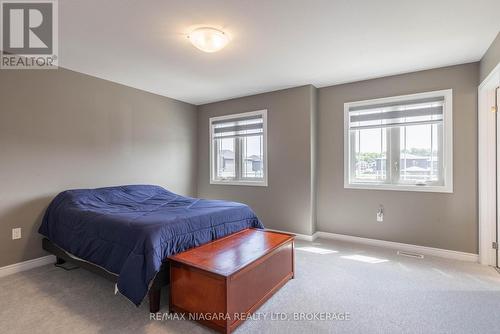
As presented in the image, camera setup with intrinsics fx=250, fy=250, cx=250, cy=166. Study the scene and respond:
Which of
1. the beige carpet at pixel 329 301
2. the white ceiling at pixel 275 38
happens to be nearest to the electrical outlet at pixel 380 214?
the beige carpet at pixel 329 301

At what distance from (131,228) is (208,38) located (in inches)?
69.2

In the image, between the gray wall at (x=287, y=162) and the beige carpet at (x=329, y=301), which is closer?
the beige carpet at (x=329, y=301)

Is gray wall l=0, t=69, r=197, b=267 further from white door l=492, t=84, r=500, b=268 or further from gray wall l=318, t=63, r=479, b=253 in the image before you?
white door l=492, t=84, r=500, b=268

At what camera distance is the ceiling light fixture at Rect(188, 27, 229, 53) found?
7.26 ft

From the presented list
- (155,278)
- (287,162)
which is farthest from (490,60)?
(155,278)

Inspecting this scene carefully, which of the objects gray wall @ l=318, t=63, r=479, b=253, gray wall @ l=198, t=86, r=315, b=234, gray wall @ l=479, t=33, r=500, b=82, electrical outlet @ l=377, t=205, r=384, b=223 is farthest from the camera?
gray wall @ l=198, t=86, r=315, b=234

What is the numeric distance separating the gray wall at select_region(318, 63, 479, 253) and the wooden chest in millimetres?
1820

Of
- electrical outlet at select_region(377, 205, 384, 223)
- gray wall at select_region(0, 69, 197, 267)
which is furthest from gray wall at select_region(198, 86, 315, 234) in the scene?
gray wall at select_region(0, 69, 197, 267)

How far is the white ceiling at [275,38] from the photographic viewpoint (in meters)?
1.95

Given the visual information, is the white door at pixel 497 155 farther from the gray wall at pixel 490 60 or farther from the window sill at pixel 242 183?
the window sill at pixel 242 183

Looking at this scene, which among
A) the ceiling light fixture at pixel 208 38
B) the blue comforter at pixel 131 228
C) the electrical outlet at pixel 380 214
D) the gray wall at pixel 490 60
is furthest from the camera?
the electrical outlet at pixel 380 214

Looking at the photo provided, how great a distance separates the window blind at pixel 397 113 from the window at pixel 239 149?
1433mm

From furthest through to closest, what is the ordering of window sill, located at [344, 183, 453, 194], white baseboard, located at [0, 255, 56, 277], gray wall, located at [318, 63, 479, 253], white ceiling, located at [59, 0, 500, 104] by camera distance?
window sill, located at [344, 183, 453, 194]
gray wall, located at [318, 63, 479, 253]
white baseboard, located at [0, 255, 56, 277]
white ceiling, located at [59, 0, 500, 104]

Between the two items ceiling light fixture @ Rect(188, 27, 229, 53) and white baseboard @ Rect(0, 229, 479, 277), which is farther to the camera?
white baseboard @ Rect(0, 229, 479, 277)
